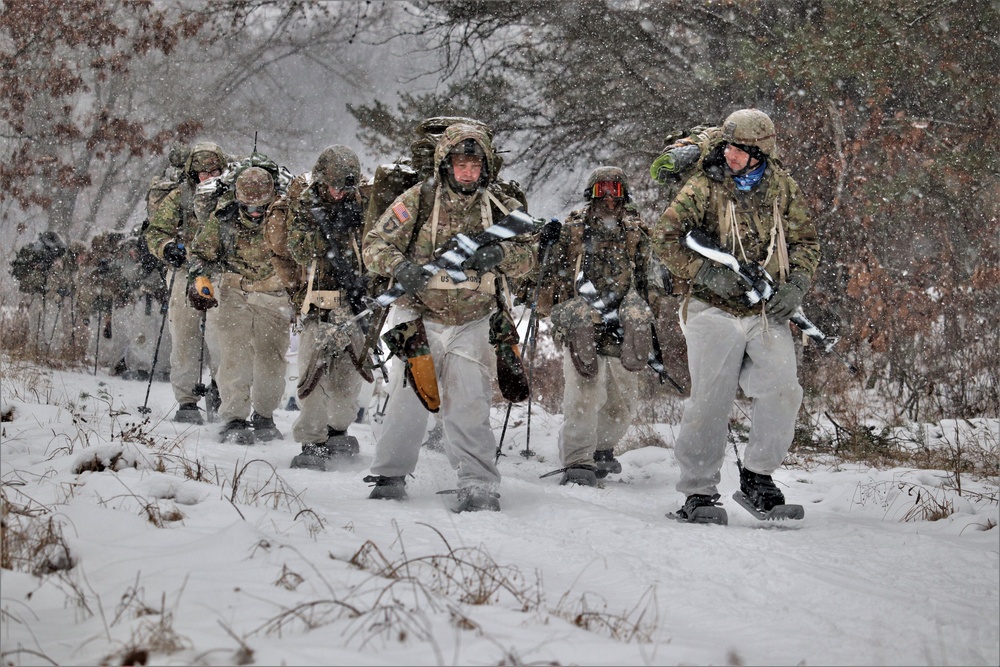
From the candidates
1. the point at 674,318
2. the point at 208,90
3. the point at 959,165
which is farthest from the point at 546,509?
the point at 208,90

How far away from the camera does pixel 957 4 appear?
29.0ft

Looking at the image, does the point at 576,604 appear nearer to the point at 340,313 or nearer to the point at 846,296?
the point at 340,313

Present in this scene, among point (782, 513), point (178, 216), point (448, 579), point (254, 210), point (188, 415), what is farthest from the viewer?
point (178, 216)

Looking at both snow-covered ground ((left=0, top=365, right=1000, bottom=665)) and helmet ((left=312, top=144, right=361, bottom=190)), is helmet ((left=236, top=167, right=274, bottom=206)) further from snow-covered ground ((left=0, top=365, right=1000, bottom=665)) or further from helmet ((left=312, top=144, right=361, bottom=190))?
snow-covered ground ((left=0, top=365, right=1000, bottom=665))

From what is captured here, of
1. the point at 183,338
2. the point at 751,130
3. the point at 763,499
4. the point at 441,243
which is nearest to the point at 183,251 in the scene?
the point at 183,338

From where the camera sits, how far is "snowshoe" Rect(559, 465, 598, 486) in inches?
267

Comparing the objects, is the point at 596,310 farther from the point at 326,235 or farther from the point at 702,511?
the point at 702,511

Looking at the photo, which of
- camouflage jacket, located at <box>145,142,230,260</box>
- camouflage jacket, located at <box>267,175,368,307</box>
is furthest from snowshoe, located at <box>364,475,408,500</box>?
camouflage jacket, located at <box>145,142,230,260</box>

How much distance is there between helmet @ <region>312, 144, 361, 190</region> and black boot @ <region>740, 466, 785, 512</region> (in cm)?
367

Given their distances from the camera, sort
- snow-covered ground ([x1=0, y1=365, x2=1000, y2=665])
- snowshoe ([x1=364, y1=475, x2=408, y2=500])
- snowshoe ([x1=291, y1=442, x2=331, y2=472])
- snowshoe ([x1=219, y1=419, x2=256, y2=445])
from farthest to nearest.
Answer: snowshoe ([x1=219, y1=419, x2=256, y2=445]), snowshoe ([x1=291, y1=442, x2=331, y2=472]), snowshoe ([x1=364, y1=475, x2=408, y2=500]), snow-covered ground ([x1=0, y1=365, x2=1000, y2=665])

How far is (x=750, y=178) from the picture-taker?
521cm

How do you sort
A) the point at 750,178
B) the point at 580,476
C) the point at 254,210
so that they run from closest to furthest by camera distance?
the point at 750,178, the point at 580,476, the point at 254,210

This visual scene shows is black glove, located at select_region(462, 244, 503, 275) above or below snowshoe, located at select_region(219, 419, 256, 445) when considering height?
above

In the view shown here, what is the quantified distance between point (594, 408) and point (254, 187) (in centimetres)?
337
